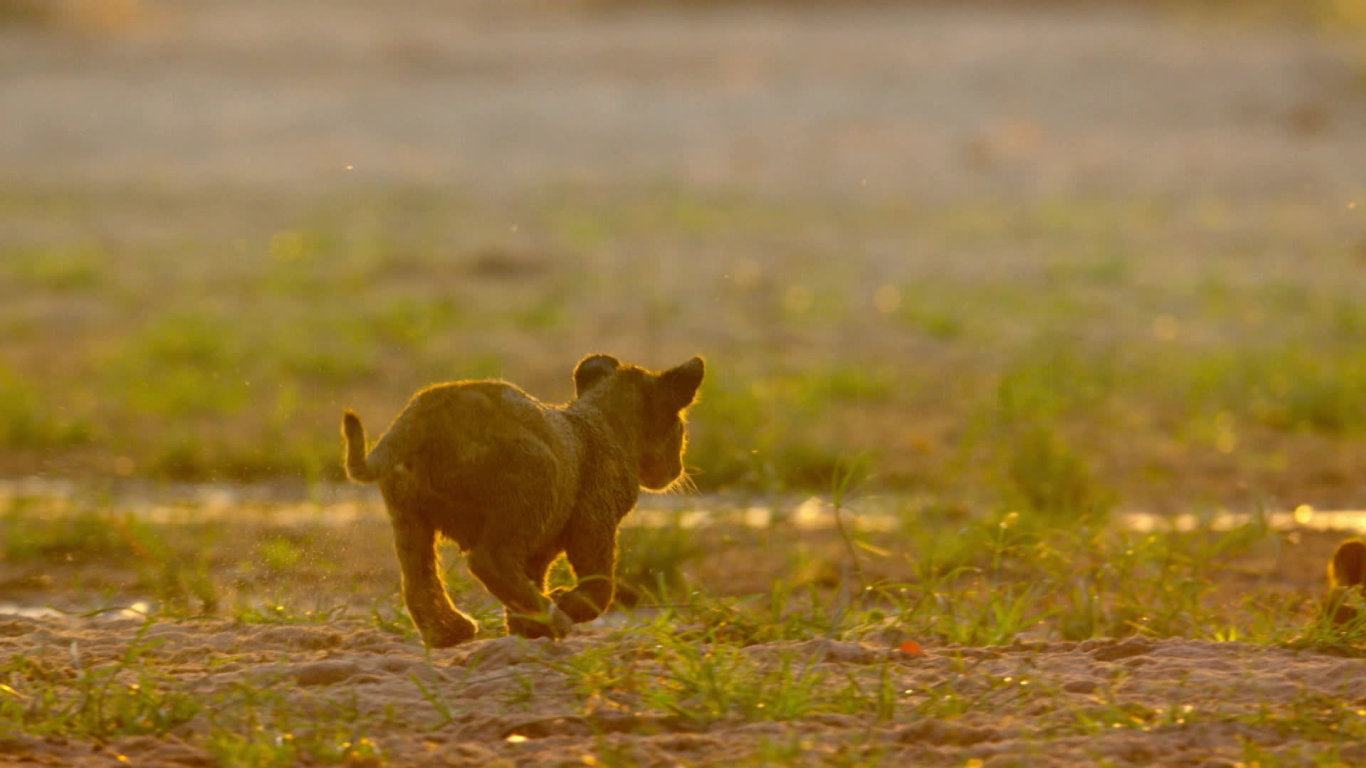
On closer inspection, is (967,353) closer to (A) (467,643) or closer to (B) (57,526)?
(B) (57,526)

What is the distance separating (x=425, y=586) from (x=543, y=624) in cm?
30

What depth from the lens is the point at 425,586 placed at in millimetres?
4641

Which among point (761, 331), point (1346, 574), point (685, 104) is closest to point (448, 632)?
point (1346, 574)

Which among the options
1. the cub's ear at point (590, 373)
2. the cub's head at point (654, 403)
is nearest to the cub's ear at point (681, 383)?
the cub's head at point (654, 403)

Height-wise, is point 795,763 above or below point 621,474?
below

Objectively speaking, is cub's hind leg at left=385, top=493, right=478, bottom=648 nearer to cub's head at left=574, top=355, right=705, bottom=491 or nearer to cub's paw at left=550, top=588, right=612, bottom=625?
cub's paw at left=550, top=588, right=612, bottom=625

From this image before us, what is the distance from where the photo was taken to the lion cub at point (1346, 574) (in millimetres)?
5184

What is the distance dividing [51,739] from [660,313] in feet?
26.7

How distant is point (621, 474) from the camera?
4910 millimetres

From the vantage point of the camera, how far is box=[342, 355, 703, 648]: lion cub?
4.50 meters

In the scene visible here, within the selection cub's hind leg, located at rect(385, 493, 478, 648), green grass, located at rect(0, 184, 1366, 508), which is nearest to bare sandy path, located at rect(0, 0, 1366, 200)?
green grass, located at rect(0, 184, 1366, 508)

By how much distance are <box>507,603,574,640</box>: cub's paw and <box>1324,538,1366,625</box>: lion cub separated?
2.03 meters

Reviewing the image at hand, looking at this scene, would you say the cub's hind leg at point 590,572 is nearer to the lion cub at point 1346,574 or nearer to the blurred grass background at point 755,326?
the blurred grass background at point 755,326

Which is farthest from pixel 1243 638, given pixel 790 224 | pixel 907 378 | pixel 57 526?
pixel 790 224
